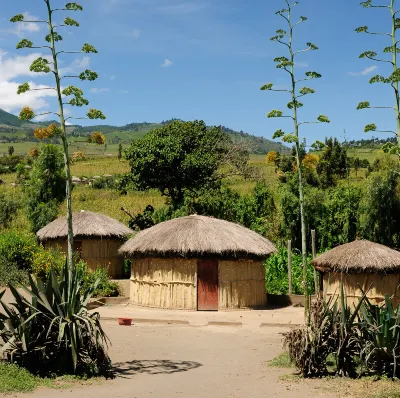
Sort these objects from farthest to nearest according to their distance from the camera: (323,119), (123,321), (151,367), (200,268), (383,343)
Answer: (200,268)
(123,321)
(323,119)
(151,367)
(383,343)

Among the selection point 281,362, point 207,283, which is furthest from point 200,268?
point 281,362

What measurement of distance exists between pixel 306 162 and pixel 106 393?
390 inches

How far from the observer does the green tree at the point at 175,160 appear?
3194cm

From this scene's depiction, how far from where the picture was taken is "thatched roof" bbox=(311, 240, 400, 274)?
1844 cm

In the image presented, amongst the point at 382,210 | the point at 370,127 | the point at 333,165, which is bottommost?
the point at 370,127

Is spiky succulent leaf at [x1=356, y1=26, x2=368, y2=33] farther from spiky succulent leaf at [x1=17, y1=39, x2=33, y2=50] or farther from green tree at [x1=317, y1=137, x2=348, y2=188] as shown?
green tree at [x1=317, y1=137, x2=348, y2=188]

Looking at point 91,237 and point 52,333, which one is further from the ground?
point 91,237

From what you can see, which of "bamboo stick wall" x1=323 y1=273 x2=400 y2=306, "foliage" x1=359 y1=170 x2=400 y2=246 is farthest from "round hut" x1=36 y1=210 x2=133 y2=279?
"foliage" x1=359 y1=170 x2=400 y2=246

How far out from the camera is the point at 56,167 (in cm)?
3231

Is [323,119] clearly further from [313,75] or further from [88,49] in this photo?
[88,49]

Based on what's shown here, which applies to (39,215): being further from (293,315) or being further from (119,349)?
(119,349)

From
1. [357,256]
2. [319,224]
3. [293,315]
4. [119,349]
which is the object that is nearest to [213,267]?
[293,315]

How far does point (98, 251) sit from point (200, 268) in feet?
22.8

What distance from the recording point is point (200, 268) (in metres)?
20.1
